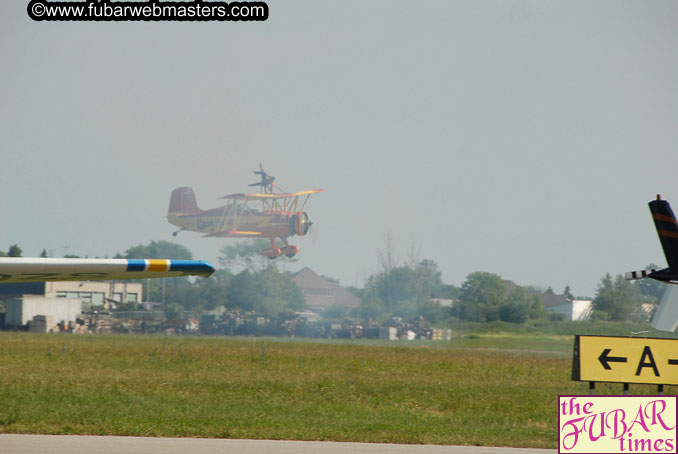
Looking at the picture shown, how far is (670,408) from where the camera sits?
993 cm

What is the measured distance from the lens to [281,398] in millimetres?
19797

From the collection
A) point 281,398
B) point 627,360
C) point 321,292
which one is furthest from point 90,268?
point 321,292

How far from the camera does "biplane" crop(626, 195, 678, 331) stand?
1959 centimetres

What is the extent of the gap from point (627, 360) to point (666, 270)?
773 centimetres

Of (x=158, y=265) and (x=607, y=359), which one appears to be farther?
(x=607, y=359)

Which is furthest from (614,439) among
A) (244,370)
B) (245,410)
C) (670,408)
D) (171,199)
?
(171,199)

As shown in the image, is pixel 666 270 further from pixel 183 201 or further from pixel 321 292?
pixel 321 292

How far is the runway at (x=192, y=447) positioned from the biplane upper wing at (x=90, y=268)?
11.2ft

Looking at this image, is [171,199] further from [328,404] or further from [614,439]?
[614,439]

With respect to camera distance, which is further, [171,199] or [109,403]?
[171,199]

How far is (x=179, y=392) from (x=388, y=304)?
85558mm

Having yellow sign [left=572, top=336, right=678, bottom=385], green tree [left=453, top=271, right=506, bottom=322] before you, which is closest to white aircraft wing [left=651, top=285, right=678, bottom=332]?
yellow sign [left=572, top=336, right=678, bottom=385]

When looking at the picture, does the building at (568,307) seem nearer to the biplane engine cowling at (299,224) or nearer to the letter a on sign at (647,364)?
the letter a on sign at (647,364)

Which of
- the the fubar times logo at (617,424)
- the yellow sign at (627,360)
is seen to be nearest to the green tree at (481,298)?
the yellow sign at (627,360)
